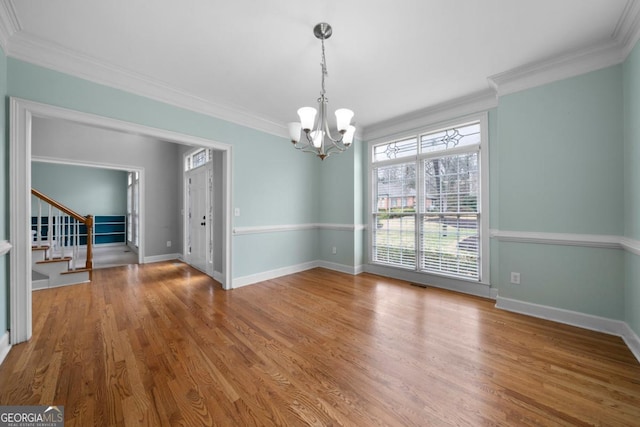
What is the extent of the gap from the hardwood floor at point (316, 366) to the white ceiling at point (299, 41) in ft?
8.69

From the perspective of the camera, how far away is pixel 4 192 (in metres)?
2.05

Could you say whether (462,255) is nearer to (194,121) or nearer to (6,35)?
(194,121)

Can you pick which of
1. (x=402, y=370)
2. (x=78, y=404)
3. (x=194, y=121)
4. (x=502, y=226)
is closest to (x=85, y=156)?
(x=194, y=121)

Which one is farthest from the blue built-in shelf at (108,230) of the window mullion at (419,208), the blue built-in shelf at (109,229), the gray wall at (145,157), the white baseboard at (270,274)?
the window mullion at (419,208)

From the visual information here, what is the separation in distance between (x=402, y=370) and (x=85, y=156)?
22.8ft

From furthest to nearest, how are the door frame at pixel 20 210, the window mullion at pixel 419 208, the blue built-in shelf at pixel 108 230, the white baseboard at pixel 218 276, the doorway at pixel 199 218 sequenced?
1. the blue built-in shelf at pixel 108 230
2. the doorway at pixel 199 218
3. the white baseboard at pixel 218 276
4. the window mullion at pixel 419 208
5. the door frame at pixel 20 210

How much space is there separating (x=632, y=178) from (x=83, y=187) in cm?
1135

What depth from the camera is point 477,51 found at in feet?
7.80

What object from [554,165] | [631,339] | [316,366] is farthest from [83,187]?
[631,339]

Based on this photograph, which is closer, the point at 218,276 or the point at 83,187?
the point at 218,276

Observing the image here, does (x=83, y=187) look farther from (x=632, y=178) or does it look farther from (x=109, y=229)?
(x=632, y=178)

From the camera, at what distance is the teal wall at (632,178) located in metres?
1.99

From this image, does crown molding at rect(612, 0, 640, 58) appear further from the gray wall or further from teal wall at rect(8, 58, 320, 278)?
the gray wall

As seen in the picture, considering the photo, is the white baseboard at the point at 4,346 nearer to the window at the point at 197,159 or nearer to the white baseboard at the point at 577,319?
the window at the point at 197,159
